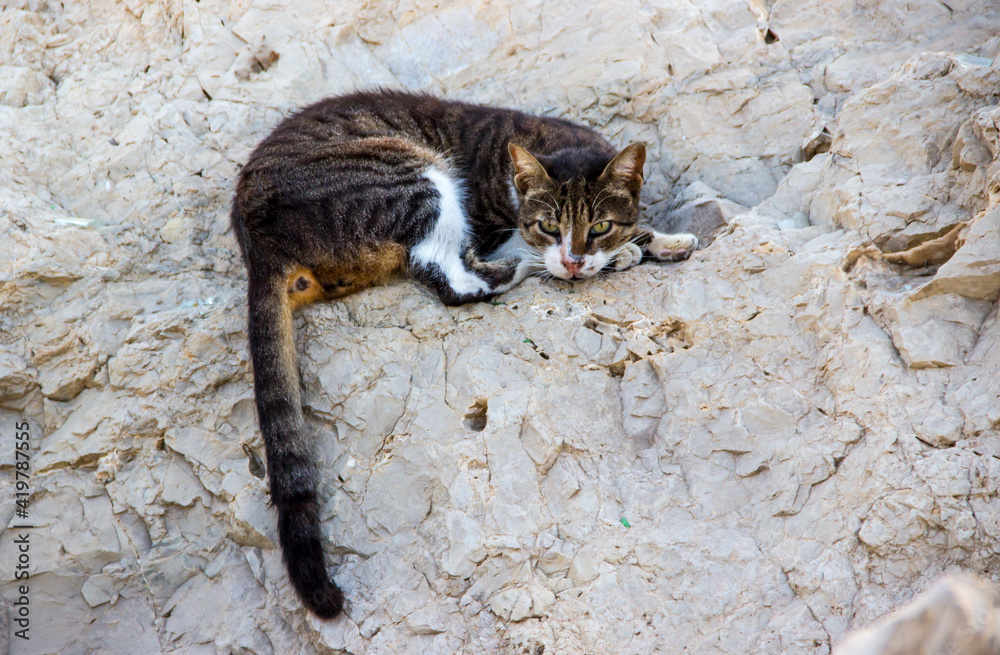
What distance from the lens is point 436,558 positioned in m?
2.83

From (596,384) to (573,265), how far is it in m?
0.71

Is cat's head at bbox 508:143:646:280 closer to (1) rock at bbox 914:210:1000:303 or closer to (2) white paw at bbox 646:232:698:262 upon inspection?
(2) white paw at bbox 646:232:698:262

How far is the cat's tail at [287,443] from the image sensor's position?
2771mm

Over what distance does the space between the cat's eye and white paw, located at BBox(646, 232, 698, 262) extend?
0.54 meters

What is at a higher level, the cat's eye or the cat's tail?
the cat's eye

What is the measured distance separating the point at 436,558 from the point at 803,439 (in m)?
1.52

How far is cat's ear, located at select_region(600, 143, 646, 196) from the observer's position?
3.67m

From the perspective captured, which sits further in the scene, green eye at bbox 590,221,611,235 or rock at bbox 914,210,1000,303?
green eye at bbox 590,221,611,235

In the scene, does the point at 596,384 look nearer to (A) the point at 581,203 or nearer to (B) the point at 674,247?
(B) the point at 674,247

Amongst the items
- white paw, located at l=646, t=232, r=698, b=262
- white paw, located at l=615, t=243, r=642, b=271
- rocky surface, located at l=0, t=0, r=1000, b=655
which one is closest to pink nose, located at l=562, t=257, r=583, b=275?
rocky surface, located at l=0, t=0, r=1000, b=655

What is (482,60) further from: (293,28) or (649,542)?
(649,542)

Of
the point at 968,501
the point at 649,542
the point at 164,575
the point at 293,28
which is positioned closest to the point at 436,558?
the point at 649,542

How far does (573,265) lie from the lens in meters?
3.58

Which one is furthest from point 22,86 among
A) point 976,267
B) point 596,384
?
point 976,267
